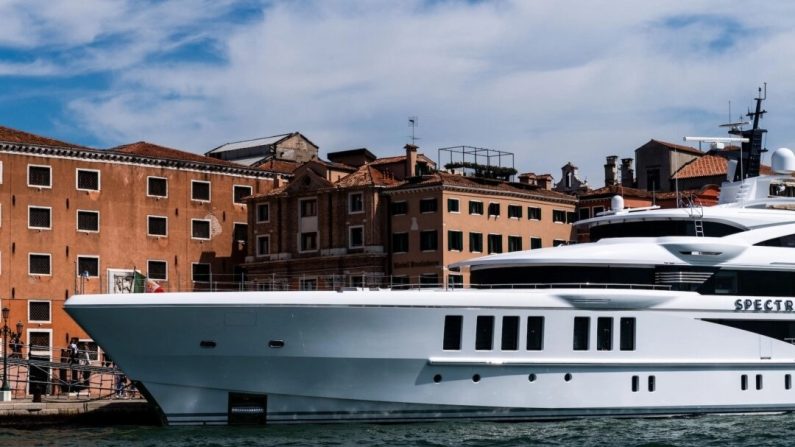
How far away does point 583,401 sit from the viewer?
2775 cm

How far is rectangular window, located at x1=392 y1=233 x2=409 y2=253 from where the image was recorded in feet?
178

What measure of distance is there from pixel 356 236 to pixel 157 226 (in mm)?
7897

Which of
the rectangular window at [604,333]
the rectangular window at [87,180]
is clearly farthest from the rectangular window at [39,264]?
the rectangular window at [604,333]

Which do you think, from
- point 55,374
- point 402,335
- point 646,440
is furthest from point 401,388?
point 55,374

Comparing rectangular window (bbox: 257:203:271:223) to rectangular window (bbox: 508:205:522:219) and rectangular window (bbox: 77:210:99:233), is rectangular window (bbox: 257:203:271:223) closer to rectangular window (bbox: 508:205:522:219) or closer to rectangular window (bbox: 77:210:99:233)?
rectangular window (bbox: 77:210:99:233)

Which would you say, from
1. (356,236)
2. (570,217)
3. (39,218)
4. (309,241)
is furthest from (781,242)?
(39,218)

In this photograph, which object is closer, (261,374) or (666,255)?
(261,374)

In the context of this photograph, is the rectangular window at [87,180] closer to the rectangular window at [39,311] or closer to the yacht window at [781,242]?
the rectangular window at [39,311]

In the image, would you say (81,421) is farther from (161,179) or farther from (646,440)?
(161,179)

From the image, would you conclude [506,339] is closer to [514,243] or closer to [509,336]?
[509,336]

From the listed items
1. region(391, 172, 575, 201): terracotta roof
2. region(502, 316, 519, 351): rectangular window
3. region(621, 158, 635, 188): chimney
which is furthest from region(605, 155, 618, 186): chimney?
region(502, 316, 519, 351): rectangular window

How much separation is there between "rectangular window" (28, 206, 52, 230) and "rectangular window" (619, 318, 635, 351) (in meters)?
30.3

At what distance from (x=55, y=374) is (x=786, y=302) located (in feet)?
85.0

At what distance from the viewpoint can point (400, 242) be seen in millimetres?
54594
